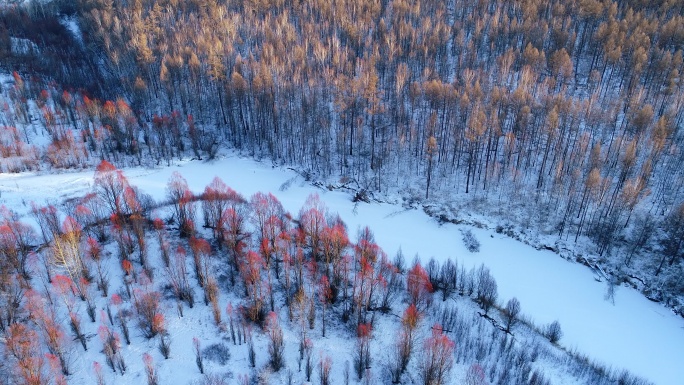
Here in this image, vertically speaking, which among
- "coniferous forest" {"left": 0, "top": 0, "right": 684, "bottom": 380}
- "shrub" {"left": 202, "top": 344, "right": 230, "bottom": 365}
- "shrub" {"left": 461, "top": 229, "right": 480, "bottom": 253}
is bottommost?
"shrub" {"left": 202, "top": 344, "right": 230, "bottom": 365}

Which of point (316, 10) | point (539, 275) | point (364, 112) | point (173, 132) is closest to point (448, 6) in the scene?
point (316, 10)

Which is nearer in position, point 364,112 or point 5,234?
point 5,234

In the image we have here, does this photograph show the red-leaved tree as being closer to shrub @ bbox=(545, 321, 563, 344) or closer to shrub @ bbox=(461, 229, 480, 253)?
shrub @ bbox=(545, 321, 563, 344)

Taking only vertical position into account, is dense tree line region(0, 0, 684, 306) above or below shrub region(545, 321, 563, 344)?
above

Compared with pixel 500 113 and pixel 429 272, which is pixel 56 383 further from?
pixel 500 113

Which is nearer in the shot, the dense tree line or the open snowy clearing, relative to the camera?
the open snowy clearing

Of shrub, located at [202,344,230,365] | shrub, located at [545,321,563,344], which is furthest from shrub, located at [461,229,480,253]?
shrub, located at [202,344,230,365]

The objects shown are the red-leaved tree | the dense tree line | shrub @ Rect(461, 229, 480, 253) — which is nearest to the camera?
the red-leaved tree

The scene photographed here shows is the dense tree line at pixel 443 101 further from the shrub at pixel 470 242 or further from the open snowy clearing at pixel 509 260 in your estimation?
the shrub at pixel 470 242
